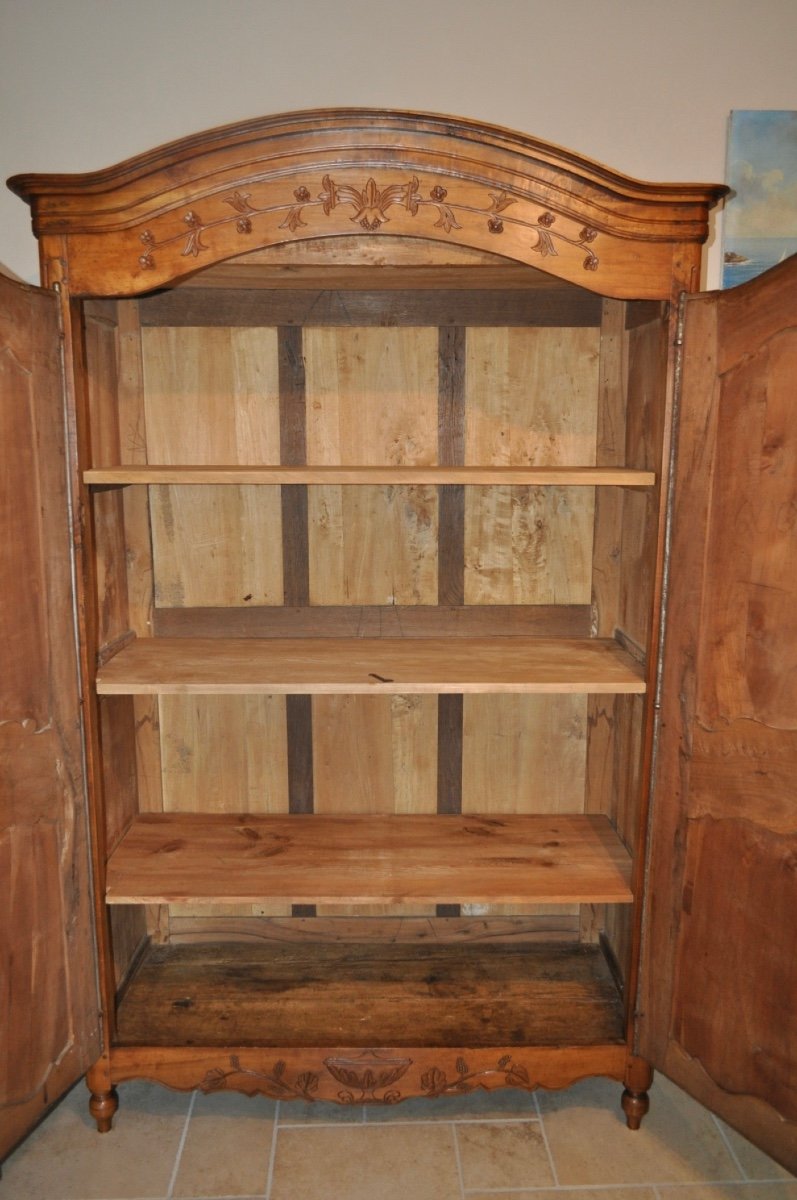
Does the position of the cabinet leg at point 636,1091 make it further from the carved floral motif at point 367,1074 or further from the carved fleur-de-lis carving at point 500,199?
the carved fleur-de-lis carving at point 500,199

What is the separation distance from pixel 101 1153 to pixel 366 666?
1.21 metres

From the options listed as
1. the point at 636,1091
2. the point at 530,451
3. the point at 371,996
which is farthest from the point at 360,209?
the point at 636,1091

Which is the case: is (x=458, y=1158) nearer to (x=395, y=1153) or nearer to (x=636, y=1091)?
(x=395, y=1153)

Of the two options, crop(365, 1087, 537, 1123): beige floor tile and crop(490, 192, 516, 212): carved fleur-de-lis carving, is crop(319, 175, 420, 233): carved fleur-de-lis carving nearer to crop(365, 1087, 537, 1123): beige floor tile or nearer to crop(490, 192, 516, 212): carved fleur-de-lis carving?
crop(490, 192, 516, 212): carved fleur-de-lis carving

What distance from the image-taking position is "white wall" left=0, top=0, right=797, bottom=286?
6.48ft

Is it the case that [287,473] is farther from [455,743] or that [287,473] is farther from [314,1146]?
[314,1146]

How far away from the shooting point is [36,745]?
1655 millimetres

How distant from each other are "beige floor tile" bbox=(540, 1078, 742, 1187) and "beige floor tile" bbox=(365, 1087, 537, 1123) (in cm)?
6

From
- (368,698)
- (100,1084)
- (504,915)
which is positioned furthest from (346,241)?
(100,1084)

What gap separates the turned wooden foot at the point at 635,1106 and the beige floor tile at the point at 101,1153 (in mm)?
1012

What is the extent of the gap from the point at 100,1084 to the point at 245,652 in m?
1.00

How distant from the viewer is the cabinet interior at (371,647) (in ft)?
6.35

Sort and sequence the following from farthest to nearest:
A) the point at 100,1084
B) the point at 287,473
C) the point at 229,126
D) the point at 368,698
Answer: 1. the point at 368,698
2. the point at 100,1084
3. the point at 287,473
4. the point at 229,126

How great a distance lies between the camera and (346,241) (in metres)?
1.91
